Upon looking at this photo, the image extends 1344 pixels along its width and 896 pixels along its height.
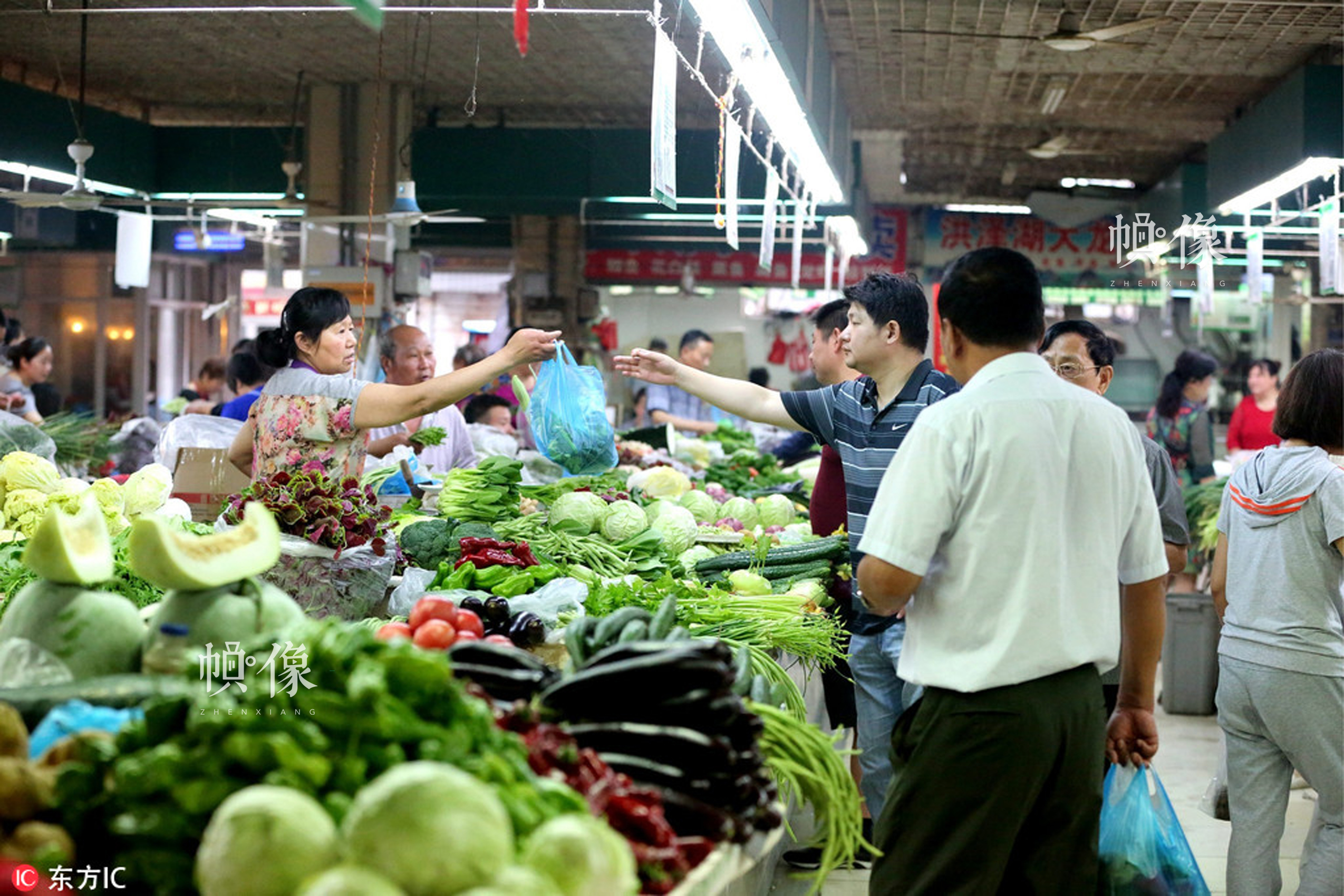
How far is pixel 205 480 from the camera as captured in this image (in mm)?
5457

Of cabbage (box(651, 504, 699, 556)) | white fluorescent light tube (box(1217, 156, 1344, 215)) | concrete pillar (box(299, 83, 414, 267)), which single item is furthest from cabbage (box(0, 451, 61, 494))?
white fluorescent light tube (box(1217, 156, 1344, 215))

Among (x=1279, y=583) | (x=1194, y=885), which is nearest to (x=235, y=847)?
(x=1194, y=885)

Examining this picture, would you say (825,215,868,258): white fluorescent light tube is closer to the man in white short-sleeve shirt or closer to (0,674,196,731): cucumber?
the man in white short-sleeve shirt

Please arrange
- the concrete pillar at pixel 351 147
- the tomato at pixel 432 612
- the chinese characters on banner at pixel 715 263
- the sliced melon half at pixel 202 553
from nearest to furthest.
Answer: the sliced melon half at pixel 202 553 → the tomato at pixel 432 612 → the concrete pillar at pixel 351 147 → the chinese characters on banner at pixel 715 263

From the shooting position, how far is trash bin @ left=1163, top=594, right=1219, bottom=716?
7656mm

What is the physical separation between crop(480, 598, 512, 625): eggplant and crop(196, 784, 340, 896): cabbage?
6.37 feet

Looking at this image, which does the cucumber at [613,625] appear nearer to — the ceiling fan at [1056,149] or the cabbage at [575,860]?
the cabbage at [575,860]

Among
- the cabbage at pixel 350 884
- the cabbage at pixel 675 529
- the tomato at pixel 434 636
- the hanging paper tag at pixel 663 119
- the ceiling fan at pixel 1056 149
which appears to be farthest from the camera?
the ceiling fan at pixel 1056 149

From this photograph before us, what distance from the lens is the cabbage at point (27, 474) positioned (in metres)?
4.85

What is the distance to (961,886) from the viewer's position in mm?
2760

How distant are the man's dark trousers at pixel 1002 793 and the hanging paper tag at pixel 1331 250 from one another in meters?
5.65

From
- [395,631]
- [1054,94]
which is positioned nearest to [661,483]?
[395,631]

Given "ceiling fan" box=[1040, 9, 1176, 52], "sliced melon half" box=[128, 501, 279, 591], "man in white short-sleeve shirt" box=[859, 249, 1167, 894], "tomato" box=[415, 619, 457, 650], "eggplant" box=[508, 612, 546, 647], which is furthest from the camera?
"ceiling fan" box=[1040, 9, 1176, 52]

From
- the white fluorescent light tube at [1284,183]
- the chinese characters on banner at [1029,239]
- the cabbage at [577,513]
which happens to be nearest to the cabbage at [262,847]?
the cabbage at [577,513]
